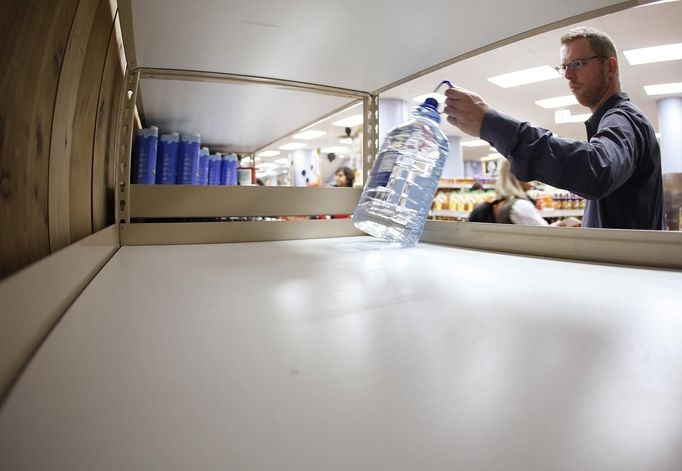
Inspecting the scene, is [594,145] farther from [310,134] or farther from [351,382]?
[310,134]

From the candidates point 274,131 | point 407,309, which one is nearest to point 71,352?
point 407,309

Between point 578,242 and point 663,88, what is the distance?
23.2 ft

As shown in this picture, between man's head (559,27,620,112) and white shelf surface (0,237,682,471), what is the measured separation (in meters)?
0.99

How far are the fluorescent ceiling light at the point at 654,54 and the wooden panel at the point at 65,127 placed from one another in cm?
574

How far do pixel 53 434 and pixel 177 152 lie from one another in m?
1.84

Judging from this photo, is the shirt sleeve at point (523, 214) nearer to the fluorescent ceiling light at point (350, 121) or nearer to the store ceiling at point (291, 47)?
the store ceiling at point (291, 47)

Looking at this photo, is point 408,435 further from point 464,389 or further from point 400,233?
point 400,233

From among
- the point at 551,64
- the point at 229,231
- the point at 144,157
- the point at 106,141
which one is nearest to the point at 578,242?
the point at 229,231

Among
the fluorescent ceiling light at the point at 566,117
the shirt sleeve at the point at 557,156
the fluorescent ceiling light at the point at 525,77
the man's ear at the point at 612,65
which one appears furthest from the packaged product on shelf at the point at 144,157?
the fluorescent ceiling light at the point at 566,117

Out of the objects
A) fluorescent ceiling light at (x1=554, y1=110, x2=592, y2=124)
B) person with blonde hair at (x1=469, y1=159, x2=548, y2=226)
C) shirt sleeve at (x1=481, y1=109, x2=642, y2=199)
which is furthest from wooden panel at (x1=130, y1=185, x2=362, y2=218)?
fluorescent ceiling light at (x1=554, y1=110, x2=592, y2=124)

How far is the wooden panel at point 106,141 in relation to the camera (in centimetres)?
91

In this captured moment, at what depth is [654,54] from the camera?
14.9 ft

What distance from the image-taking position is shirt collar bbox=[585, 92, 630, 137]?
1.21 meters

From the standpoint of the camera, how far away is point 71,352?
33 centimetres
